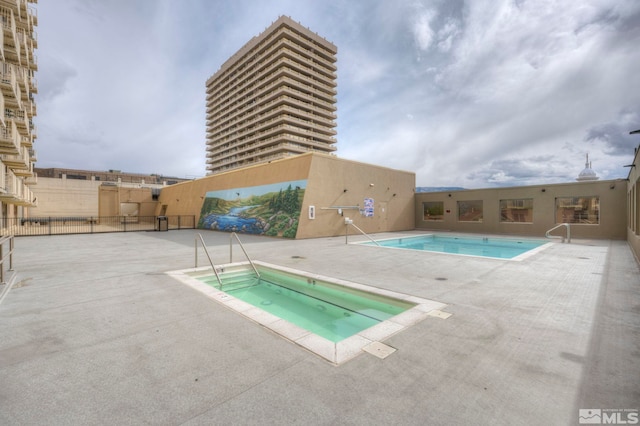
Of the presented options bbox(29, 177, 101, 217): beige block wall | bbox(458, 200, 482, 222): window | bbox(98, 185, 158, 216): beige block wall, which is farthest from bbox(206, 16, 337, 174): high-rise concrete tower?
bbox(458, 200, 482, 222): window

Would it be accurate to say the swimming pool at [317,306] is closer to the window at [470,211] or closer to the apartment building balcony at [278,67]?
the window at [470,211]

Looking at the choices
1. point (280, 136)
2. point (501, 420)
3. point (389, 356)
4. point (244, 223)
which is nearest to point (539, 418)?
point (501, 420)

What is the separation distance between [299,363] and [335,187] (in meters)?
14.0

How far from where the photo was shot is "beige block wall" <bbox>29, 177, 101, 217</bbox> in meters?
36.8

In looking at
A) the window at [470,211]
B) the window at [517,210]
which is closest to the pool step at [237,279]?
the window at [470,211]

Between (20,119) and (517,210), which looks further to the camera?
(20,119)

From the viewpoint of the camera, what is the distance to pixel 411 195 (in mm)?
22203

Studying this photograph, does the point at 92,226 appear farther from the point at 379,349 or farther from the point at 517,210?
the point at 517,210

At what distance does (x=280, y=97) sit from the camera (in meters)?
63.2

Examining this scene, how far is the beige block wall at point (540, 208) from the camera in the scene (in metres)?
14.5

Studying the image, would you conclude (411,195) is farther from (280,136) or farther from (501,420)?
(280,136)

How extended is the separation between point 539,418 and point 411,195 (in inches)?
839

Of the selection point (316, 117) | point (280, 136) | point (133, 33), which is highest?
point (316, 117)

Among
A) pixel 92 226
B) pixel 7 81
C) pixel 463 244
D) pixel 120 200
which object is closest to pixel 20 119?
pixel 7 81
